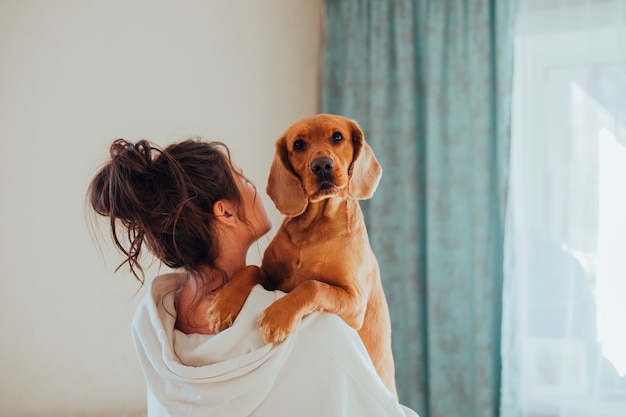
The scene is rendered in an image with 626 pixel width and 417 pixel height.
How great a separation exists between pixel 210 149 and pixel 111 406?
120 centimetres

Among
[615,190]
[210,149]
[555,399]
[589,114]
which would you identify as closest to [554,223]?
[615,190]

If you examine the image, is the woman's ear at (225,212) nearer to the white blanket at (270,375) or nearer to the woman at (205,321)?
the woman at (205,321)

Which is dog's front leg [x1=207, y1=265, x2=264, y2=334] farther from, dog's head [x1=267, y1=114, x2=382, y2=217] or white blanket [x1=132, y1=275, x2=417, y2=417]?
dog's head [x1=267, y1=114, x2=382, y2=217]

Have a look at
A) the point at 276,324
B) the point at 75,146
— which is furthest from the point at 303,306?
the point at 75,146

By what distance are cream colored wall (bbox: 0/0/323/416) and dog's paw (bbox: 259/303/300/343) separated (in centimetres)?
104

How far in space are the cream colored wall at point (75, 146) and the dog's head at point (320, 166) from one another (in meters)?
0.82

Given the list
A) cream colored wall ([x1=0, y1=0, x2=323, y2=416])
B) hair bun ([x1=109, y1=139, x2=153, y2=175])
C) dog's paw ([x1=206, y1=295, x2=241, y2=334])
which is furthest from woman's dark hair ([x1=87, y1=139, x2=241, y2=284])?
cream colored wall ([x1=0, y1=0, x2=323, y2=416])

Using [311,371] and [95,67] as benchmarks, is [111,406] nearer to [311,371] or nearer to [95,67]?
[95,67]

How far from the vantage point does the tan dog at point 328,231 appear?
135cm

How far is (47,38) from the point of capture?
1892 millimetres

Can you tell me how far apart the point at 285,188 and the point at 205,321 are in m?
0.37

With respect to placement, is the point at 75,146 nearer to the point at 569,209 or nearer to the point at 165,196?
the point at 165,196

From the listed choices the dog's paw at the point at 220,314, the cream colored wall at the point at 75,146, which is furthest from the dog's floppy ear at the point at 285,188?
the cream colored wall at the point at 75,146

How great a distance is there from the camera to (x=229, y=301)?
48.6 inches
